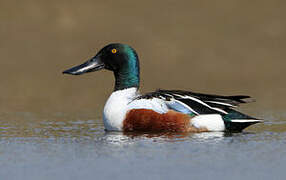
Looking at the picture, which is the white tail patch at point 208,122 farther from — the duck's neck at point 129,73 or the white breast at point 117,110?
the duck's neck at point 129,73

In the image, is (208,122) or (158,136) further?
(208,122)

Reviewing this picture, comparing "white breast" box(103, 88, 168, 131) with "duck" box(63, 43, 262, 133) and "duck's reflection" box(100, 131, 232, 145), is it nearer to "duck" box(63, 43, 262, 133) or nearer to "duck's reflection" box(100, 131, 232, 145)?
"duck" box(63, 43, 262, 133)

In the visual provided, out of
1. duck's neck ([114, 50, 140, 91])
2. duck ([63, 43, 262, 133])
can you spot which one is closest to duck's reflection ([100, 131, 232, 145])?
duck ([63, 43, 262, 133])

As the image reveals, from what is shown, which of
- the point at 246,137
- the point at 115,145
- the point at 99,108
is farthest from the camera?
the point at 99,108

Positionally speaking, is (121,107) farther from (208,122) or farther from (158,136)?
(208,122)

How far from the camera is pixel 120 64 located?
899 centimetres

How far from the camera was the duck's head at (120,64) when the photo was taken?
8938 millimetres

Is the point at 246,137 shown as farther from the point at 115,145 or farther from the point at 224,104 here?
the point at 115,145

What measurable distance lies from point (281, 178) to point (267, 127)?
3.21m

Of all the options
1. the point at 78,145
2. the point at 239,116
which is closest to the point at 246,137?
the point at 239,116

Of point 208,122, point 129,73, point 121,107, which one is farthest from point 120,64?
point 208,122

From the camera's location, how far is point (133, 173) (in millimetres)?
5711

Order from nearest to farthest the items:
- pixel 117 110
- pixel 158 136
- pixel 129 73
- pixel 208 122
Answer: pixel 158 136
pixel 208 122
pixel 117 110
pixel 129 73

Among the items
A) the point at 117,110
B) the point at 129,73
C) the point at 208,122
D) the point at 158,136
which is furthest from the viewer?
the point at 129,73
